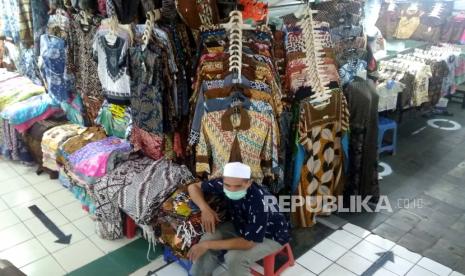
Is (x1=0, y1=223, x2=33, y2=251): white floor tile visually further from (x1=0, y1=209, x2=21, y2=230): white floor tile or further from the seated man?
the seated man

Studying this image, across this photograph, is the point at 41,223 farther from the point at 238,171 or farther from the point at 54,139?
the point at 238,171

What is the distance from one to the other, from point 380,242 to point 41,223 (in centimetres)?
278

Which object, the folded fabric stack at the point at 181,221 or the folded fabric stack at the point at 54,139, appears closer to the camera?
the folded fabric stack at the point at 181,221

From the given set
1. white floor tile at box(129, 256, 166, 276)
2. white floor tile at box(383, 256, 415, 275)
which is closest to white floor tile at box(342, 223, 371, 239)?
white floor tile at box(383, 256, 415, 275)

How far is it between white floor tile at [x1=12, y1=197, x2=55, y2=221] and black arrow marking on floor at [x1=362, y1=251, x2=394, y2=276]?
2.70 meters

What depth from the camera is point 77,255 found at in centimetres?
295

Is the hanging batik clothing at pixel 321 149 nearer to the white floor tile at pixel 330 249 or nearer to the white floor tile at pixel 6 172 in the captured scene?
the white floor tile at pixel 330 249

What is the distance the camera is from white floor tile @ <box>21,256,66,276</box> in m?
2.77

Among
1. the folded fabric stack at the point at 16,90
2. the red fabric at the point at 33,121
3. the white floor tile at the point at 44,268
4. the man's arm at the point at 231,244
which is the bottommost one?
the white floor tile at the point at 44,268

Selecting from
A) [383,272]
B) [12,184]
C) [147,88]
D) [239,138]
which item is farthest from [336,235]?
[12,184]

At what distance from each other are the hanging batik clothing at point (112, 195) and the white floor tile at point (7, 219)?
2.68ft

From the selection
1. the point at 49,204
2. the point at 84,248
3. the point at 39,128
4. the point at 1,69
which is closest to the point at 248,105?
the point at 84,248

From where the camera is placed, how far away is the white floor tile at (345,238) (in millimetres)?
3023

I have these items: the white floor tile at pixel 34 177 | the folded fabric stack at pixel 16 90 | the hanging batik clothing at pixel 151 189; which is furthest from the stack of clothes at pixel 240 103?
the folded fabric stack at pixel 16 90
